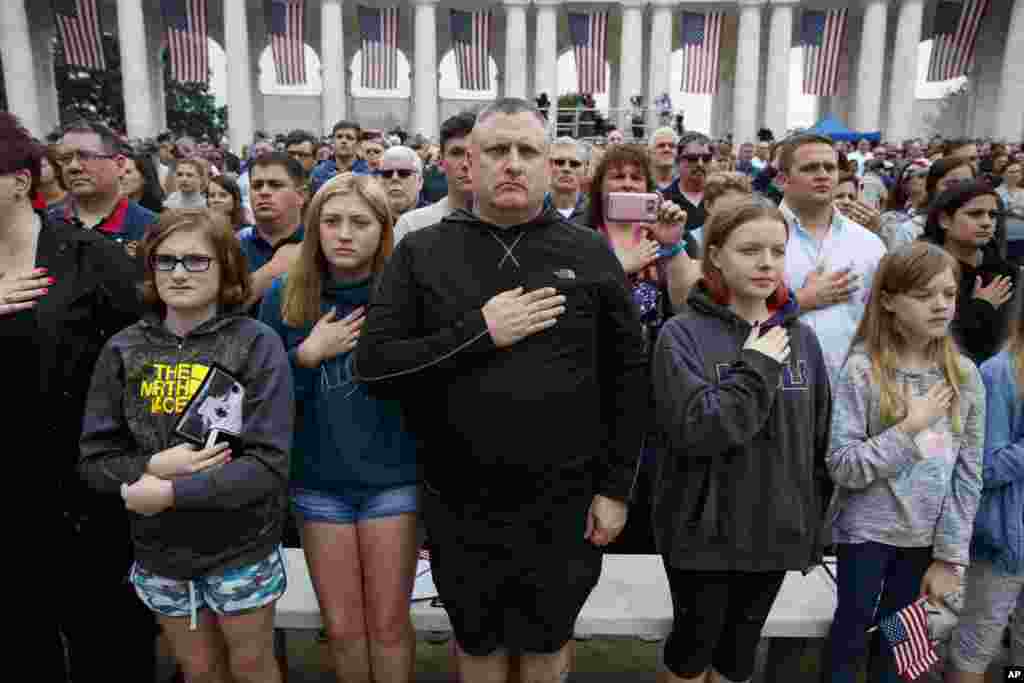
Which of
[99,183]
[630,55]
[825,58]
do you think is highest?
[630,55]

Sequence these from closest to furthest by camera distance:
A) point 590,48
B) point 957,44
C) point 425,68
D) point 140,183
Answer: point 140,183 < point 957,44 < point 590,48 < point 425,68

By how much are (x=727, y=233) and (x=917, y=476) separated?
1.19m

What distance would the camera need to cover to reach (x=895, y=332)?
9.92 feet

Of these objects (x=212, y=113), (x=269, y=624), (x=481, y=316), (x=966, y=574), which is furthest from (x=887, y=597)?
(x=212, y=113)

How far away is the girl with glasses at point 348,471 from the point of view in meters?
2.77

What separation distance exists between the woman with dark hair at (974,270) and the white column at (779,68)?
33.4 metres

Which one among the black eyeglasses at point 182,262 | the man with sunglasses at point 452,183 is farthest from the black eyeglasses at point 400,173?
the black eyeglasses at point 182,262

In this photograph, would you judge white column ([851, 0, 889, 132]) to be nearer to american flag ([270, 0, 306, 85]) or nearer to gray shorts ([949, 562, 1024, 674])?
american flag ([270, 0, 306, 85])

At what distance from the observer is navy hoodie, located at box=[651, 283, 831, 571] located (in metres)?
2.60

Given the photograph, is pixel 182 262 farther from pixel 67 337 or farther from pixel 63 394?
pixel 63 394

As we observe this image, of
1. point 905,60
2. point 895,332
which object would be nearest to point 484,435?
point 895,332

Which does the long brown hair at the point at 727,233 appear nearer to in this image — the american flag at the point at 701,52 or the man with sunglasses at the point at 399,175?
the man with sunglasses at the point at 399,175

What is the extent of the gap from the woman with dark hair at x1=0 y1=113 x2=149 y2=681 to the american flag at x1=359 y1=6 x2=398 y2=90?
31669 millimetres

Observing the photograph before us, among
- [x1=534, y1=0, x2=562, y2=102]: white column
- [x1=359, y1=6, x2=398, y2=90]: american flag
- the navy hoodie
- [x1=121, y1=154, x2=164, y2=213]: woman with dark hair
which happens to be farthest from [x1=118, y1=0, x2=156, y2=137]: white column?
the navy hoodie
